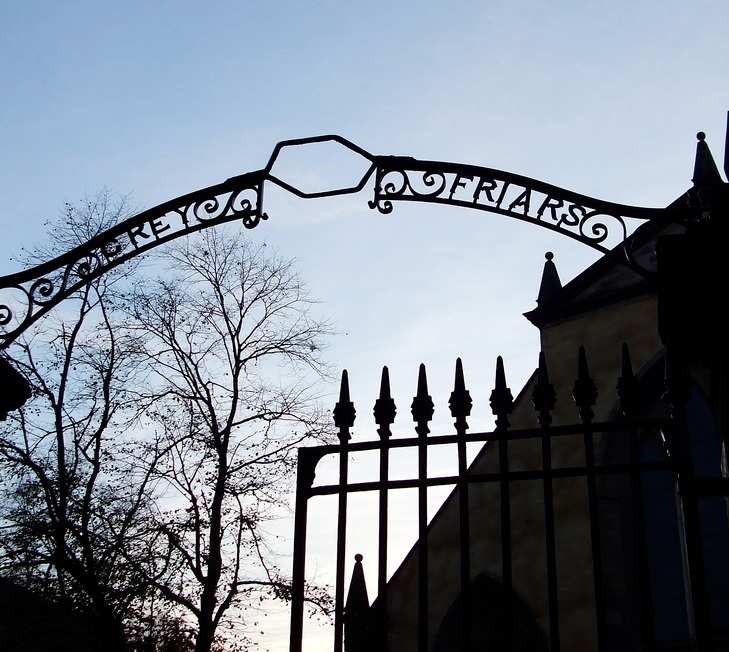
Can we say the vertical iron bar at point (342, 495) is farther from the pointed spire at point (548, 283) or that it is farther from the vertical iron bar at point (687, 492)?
the pointed spire at point (548, 283)

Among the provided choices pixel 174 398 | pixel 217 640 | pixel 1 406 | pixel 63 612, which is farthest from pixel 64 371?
pixel 1 406

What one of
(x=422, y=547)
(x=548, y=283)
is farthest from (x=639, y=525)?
(x=548, y=283)

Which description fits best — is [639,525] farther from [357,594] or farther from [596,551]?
[357,594]

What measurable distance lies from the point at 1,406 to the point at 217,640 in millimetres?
13788

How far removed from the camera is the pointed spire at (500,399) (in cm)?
506

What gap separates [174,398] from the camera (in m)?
18.5

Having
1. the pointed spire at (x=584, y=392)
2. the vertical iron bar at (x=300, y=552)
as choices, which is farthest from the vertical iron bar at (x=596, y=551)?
the vertical iron bar at (x=300, y=552)

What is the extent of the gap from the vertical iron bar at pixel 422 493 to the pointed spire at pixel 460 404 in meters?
0.13

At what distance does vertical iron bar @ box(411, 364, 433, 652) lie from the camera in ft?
Answer: 15.3

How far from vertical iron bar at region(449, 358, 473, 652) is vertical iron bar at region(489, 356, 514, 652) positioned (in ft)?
0.53

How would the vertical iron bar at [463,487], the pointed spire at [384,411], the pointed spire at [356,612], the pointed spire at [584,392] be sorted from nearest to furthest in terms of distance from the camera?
the vertical iron bar at [463,487] < the pointed spire at [584,392] < the pointed spire at [384,411] < the pointed spire at [356,612]

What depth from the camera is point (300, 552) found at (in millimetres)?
4910

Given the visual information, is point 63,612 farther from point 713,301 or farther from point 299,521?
point 713,301

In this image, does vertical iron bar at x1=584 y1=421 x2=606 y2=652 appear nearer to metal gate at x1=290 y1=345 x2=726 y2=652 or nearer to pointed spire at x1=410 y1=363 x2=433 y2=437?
metal gate at x1=290 y1=345 x2=726 y2=652
